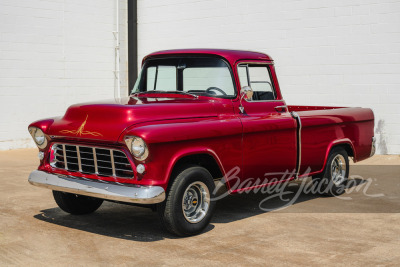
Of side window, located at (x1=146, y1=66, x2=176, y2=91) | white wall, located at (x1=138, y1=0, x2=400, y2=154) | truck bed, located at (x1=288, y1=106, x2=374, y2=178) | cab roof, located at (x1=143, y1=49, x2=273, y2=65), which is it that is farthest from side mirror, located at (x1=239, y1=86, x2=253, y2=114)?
white wall, located at (x1=138, y1=0, x2=400, y2=154)

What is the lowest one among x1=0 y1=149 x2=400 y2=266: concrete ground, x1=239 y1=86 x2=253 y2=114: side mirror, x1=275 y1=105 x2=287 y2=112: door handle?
x1=0 y1=149 x2=400 y2=266: concrete ground

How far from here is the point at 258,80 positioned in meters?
6.86

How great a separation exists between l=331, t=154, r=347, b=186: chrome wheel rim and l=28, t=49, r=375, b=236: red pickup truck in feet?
0.82

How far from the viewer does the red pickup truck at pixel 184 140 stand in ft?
A: 17.2

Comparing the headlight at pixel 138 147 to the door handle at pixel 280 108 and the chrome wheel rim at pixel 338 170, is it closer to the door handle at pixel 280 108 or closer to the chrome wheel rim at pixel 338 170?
the door handle at pixel 280 108

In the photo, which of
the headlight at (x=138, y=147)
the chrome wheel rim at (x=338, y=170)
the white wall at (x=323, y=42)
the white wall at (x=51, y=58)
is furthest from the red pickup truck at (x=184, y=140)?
the white wall at (x=51, y=58)

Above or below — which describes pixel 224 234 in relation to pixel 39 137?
below

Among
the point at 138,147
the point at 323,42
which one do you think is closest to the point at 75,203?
the point at 138,147

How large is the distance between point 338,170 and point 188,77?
2654 mm

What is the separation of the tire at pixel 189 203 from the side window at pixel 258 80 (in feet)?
4.29

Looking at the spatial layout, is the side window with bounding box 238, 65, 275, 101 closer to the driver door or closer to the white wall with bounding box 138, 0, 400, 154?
the driver door

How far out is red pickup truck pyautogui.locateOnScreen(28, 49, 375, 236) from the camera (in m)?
5.25

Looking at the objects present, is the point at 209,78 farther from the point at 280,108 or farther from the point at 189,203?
the point at 189,203

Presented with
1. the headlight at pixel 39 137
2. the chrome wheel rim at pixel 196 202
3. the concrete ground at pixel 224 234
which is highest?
the headlight at pixel 39 137
